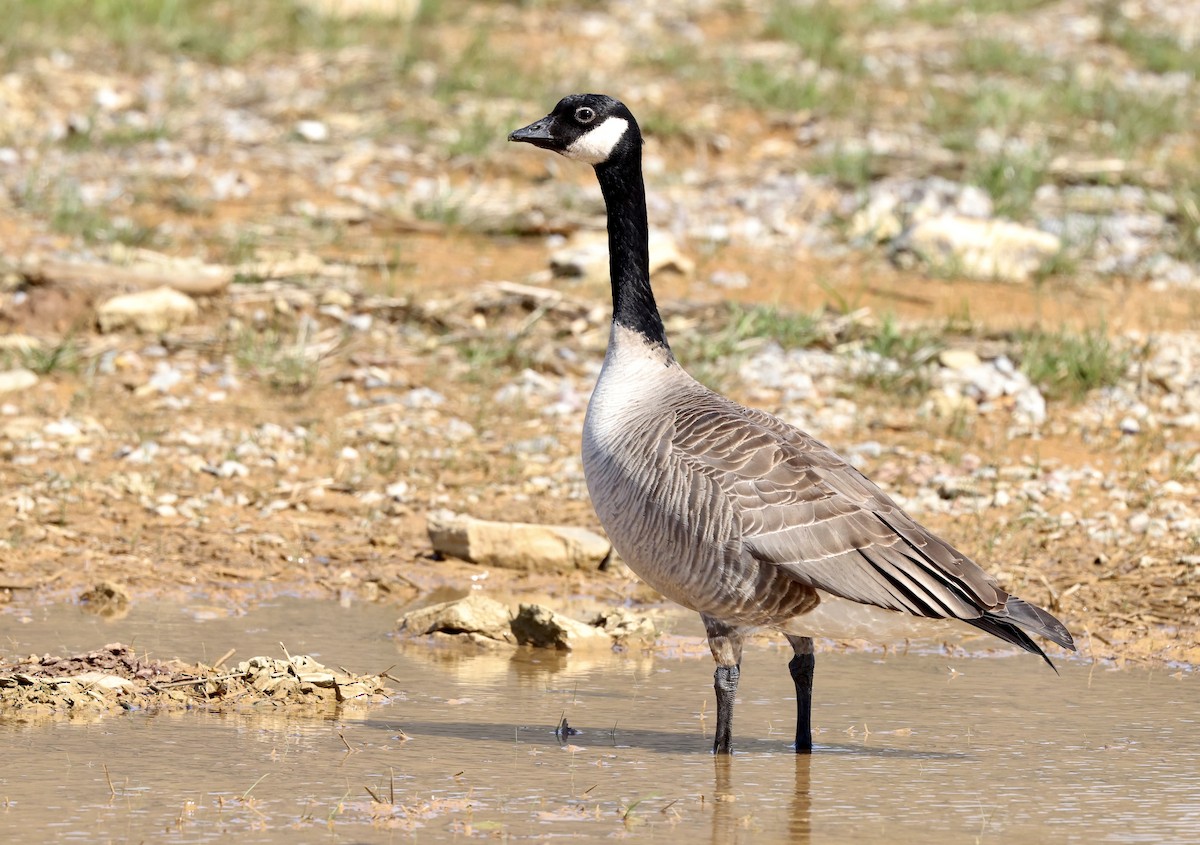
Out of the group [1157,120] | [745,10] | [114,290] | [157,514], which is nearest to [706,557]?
[157,514]

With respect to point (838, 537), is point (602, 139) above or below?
above

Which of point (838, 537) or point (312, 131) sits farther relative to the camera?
point (312, 131)

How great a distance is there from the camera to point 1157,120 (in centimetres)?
1441

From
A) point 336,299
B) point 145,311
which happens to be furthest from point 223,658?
point 336,299

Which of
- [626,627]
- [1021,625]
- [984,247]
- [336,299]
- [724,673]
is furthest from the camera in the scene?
[984,247]

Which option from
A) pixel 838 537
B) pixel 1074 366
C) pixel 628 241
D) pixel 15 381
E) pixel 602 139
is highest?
pixel 602 139

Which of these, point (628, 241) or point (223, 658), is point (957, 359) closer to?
point (628, 241)

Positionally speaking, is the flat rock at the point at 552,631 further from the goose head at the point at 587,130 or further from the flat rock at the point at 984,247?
the flat rock at the point at 984,247

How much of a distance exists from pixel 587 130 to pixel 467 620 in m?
2.04

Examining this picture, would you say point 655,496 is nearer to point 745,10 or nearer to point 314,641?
point 314,641

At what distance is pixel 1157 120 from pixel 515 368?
7280mm

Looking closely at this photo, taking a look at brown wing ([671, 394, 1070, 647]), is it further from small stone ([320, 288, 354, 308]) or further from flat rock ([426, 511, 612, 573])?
small stone ([320, 288, 354, 308])

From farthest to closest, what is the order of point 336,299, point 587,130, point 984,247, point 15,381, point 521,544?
point 984,247
point 336,299
point 15,381
point 521,544
point 587,130

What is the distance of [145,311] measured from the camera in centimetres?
1016
